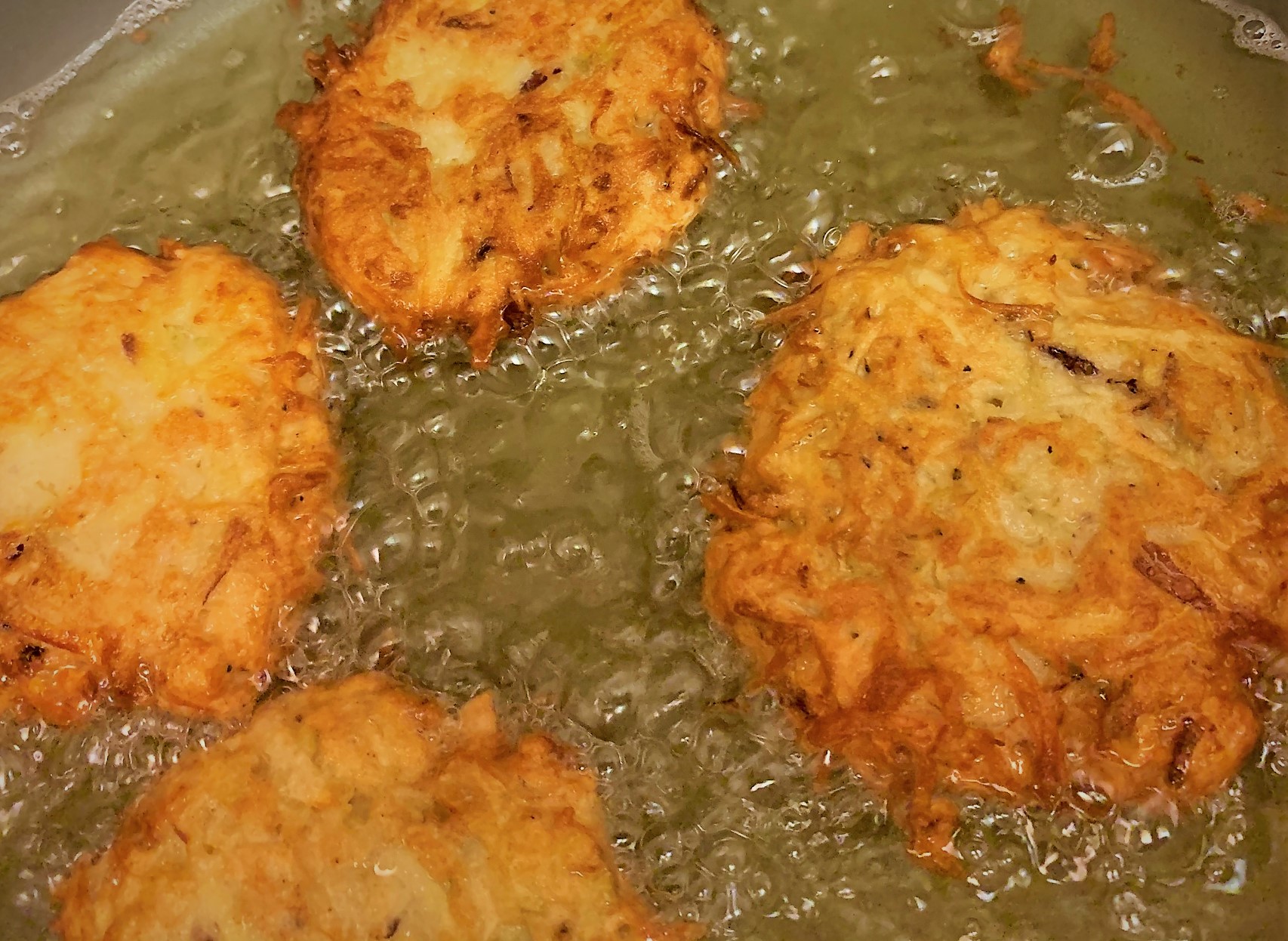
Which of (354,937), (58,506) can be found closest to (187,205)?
(58,506)

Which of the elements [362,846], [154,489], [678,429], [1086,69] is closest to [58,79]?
[154,489]

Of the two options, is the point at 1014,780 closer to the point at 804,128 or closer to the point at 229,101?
the point at 804,128

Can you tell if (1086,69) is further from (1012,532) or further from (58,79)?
(58,79)

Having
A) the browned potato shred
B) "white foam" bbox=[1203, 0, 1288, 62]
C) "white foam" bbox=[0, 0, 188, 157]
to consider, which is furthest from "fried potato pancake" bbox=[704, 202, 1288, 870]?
"white foam" bbox=[0, 0, 188, 157]

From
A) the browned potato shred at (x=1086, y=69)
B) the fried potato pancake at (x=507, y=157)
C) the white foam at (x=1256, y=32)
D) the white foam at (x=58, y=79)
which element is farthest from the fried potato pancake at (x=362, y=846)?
the white foam at (x=1256, y=32)

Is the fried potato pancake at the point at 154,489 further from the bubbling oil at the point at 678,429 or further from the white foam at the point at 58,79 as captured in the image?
the white foam at the point at 58,79

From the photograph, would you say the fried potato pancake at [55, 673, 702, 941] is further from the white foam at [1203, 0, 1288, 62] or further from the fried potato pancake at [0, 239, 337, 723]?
the white foam at [1203, 0, 1288, 62]
